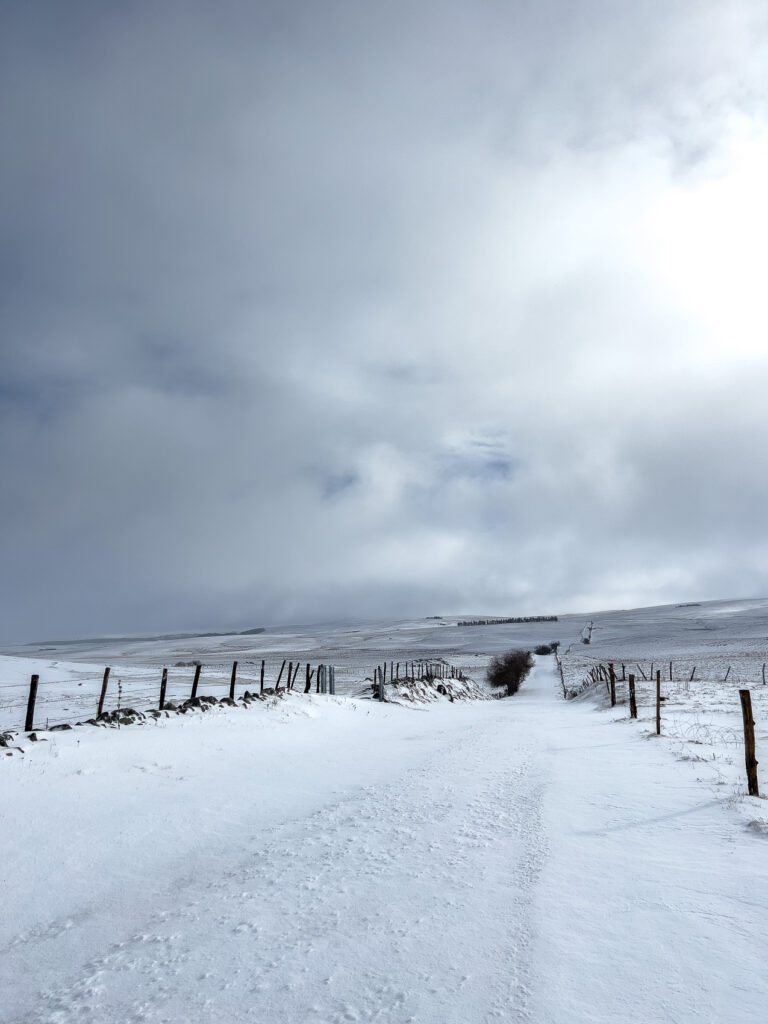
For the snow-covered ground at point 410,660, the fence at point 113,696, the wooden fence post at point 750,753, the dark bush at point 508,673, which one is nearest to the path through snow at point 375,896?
the wooden fence post at point 750,753

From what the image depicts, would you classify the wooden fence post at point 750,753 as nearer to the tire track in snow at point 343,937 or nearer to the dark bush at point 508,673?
the tire track in snow at point 343,937

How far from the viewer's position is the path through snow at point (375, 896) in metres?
3.97

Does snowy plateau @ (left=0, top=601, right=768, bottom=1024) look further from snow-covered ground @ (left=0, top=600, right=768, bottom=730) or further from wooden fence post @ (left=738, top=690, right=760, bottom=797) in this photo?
snow-covered ground @ (left=0, top=600, right=768, bottom=730)

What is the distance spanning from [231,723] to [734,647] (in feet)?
260

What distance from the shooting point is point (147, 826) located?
802 cm

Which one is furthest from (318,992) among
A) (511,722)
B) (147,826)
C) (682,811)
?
(511,722)

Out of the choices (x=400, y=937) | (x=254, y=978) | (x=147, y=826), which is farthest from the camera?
(x=147, y=826)

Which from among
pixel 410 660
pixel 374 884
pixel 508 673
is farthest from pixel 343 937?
pixel 410 660

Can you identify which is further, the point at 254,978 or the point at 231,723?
the point at 231,723

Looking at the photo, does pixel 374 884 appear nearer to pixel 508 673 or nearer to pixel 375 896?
pixel 375 896

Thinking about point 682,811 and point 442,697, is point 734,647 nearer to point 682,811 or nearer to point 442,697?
point 442,697

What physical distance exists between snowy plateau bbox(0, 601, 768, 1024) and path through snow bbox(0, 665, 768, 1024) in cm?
2

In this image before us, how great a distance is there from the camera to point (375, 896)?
18.0 feet

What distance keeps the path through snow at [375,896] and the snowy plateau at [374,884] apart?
0.02 metres
